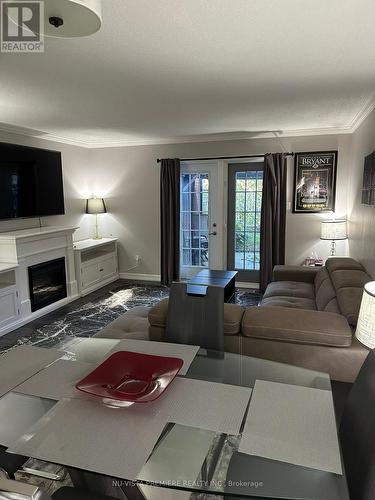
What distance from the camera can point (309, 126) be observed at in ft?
15.3

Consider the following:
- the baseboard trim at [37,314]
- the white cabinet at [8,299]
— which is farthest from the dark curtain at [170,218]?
the white cabinet at [8,299]

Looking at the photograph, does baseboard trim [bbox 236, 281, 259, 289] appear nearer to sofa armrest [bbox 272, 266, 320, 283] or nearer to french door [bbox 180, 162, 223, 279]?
french door [bbox 180, 162, 223, 279]

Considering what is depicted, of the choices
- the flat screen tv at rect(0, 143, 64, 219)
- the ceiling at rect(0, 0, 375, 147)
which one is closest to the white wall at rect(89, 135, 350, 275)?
the ceiling at rect(0, 0, 375, 147)

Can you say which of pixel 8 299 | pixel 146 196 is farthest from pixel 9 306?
pixel 146 196

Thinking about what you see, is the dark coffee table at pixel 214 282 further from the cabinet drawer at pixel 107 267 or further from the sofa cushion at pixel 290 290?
the cabinet drawer at pixel 107 267

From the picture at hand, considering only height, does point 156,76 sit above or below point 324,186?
above

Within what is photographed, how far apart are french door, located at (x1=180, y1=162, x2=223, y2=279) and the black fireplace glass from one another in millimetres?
2033

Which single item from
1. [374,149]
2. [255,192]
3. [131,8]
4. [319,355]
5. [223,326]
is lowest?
[319,355]

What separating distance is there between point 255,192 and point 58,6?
459 centimetres

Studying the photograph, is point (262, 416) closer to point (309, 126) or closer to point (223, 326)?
point (223, 326)

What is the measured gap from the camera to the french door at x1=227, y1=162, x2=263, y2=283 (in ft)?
17.9

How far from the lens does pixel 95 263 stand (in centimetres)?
551

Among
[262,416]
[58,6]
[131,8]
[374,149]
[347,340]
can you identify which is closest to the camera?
[58,6]

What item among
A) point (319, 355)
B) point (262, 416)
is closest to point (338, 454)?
point (262, 416)
